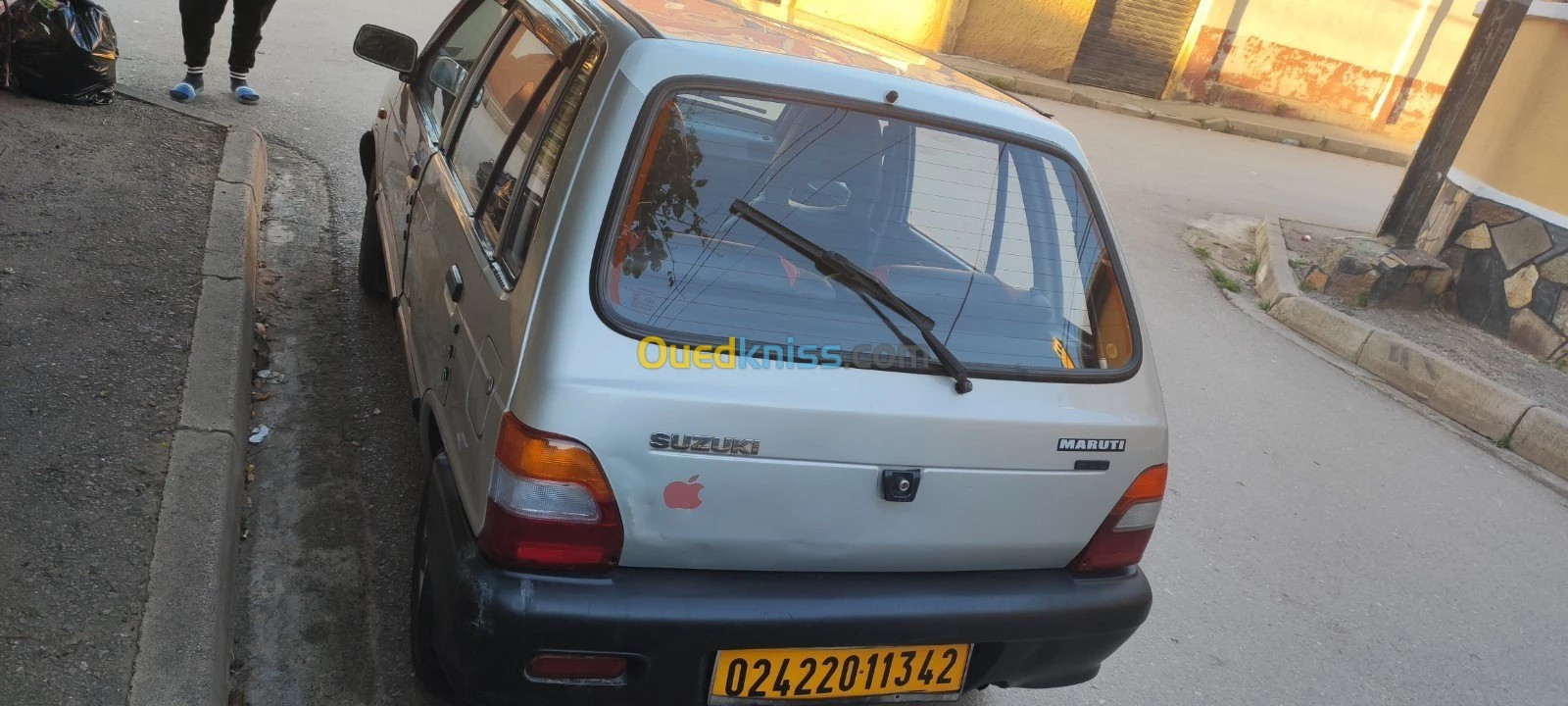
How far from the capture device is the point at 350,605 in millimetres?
3074

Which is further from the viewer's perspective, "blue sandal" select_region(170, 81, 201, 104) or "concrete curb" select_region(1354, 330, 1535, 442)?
"blue sandal" select_region(170, 81, 201, 104)

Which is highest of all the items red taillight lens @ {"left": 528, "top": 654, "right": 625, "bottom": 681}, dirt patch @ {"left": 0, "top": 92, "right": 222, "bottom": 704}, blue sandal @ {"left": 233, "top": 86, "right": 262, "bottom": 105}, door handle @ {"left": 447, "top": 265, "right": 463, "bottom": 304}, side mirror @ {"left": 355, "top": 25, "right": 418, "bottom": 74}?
side mirror @ {"left": 355, "top": 25, "right": 418, "bottom": 74}

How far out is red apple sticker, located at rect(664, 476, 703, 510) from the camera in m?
2.16

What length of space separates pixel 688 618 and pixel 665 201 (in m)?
0.83

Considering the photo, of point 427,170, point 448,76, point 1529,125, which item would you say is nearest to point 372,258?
point 448,76

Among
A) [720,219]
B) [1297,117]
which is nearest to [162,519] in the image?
[720,219]

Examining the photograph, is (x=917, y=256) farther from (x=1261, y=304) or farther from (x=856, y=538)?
(x=1261, y=304)

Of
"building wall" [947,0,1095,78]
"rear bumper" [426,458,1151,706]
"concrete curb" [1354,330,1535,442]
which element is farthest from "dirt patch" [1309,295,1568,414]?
"building wall" [947,0,1095,78]

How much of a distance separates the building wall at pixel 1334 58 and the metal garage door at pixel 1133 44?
422mm

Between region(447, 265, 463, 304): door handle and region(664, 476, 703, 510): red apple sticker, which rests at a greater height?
region(447, 265, 463, 304): door handle

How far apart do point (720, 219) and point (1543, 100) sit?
7.75 m

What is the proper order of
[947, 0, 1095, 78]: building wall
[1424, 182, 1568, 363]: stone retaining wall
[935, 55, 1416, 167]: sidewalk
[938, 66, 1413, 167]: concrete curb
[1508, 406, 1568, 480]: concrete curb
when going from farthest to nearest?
[947, 0, 1095, 78]: building wall < [935, 55, 1416, 167]: sidewalk < [938, 66, 1413, 167]: concrete curb < [1424, 182, 1568, 363]: stone retaining wall < [1508, 406, 1568, 480]: concrete curb

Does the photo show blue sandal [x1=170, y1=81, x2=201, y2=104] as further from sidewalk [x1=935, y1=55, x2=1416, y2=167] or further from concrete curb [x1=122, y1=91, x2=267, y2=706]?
sidewalk [x1=935, y1=55, x2=1416, y2=167]
